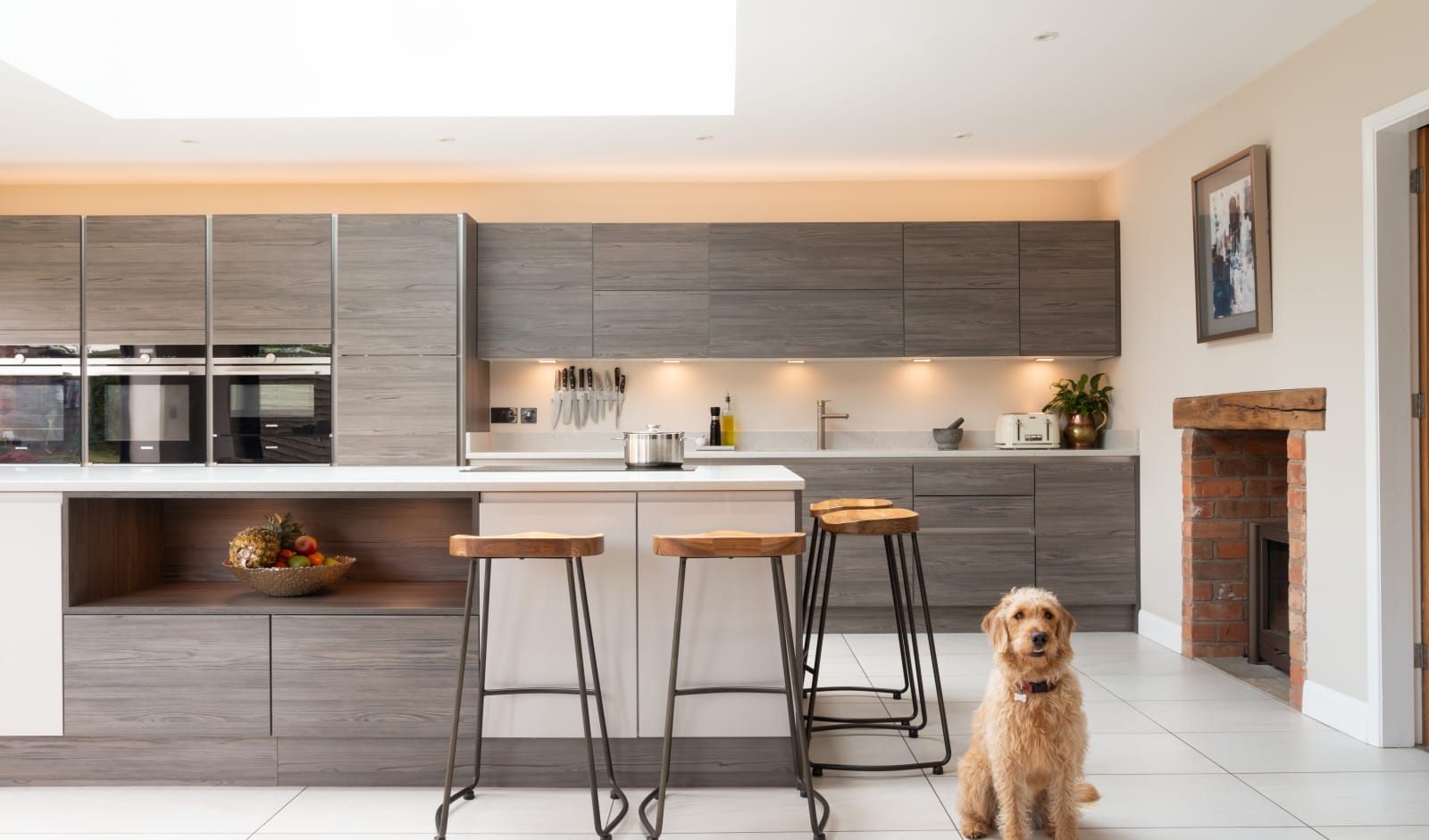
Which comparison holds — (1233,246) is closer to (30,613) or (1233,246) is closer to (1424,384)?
(1424,384)

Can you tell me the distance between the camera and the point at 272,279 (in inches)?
208

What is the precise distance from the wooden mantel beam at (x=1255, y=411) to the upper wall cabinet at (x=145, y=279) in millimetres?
5011

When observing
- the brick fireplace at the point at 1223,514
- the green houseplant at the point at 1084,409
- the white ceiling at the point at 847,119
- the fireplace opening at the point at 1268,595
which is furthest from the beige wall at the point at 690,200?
the fireplace opening at the point at 1268,595

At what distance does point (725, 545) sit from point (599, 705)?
0.62 meters

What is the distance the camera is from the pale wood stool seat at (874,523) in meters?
3.04

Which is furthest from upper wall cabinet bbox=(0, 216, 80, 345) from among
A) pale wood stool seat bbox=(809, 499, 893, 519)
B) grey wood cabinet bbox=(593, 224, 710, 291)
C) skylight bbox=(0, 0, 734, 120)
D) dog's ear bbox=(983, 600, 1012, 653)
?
dog's ear bbox=(983, 600, 1012, 653)

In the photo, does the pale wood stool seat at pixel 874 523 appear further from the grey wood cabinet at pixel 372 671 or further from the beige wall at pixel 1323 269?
the beige wall at pixel 1323 269

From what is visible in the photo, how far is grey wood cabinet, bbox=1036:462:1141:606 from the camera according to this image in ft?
17.1

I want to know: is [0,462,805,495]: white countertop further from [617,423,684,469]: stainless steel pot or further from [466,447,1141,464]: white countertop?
[466,447,1141,464]: white countertop

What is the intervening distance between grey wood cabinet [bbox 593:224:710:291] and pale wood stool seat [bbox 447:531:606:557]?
3.05m

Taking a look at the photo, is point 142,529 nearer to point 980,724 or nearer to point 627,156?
point 980,724

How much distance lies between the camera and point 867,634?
5254mm

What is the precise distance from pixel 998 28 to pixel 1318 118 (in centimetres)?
124

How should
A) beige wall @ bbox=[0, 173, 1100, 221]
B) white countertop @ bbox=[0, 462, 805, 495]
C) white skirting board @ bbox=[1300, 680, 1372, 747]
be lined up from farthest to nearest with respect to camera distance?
beige wall @ bbox=[0, 173, 1100, 221] < white skirting board @ bbox=[1300, 680, 1372, 747] < white countertop @ bbox=[0, 462, 805, 495]
